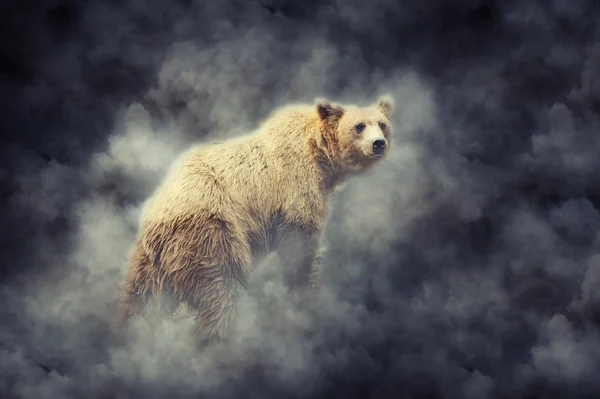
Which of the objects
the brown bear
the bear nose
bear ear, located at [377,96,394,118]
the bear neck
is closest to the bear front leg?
the brown bear

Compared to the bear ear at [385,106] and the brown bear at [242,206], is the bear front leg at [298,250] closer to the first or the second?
the brown bear at [242,206]

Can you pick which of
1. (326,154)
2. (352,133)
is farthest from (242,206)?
(352,133)

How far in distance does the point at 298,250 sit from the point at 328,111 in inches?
51.2

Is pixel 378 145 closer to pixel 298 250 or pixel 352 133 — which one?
pixel 352 133

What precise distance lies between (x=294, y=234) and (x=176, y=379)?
1.77 m

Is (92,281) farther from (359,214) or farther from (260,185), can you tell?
(359,214)

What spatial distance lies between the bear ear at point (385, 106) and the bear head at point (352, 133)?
0.07 m

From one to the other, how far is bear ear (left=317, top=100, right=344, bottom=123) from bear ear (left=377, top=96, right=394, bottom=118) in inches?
16.2

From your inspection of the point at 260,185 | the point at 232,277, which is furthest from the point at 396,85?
the point at 232,277

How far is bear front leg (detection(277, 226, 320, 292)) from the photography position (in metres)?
6.17

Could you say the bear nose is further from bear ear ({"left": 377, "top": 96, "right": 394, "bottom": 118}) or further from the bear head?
bear ear ({"left": 377, "top": 96, "right": 394, "bottom": 118})

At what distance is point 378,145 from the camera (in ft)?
20.5

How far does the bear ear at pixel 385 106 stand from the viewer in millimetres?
6645

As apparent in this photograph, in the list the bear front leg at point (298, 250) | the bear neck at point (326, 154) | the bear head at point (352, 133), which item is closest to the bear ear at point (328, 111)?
the bear head at point (352, 133)
